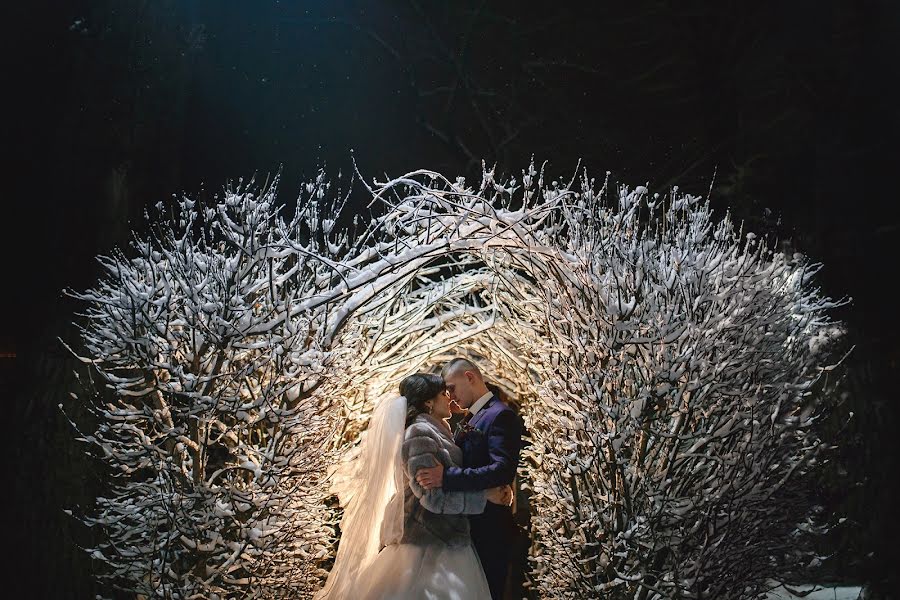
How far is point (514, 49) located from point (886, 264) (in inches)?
218

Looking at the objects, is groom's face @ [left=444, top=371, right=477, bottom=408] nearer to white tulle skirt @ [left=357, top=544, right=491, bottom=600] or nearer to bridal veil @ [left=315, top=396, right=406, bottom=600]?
bridal veil @ [left=315, top=396, right=406, bottom=600]

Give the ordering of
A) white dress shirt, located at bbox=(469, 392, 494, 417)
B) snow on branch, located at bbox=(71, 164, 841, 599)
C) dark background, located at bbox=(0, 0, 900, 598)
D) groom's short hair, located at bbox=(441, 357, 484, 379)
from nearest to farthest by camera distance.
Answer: snow on branch, located at bbox=(71, 164, 841, 599), white dress shirt, located at bbox=(469, 392, 494, 417), groom's short hair, located at bbox=(441, 357, 484, 379), dark background, located at bbox=(0, 0, 900, 598)

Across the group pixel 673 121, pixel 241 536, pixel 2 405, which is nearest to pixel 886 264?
pixel 673 121

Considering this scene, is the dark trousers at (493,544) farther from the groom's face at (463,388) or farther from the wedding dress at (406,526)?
the groom's face at (463,388)

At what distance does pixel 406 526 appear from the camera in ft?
19.3

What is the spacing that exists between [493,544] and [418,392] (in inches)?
51.5

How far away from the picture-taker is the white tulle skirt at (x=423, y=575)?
224 inches

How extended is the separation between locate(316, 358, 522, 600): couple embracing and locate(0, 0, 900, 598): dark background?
9.28ft

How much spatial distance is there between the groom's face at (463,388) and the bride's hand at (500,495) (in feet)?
2.10

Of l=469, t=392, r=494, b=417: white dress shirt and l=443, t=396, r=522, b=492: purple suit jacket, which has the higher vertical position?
l=469, t=392, r=494, b=417: white dress shirt

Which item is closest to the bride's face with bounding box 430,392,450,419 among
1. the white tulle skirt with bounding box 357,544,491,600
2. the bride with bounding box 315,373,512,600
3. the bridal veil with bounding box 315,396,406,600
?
the bride with bounding box 315,373,512,600

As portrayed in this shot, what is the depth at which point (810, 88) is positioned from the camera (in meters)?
12.0

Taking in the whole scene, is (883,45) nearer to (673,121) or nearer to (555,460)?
(673,121)

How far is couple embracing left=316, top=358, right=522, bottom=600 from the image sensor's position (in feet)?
18.7
